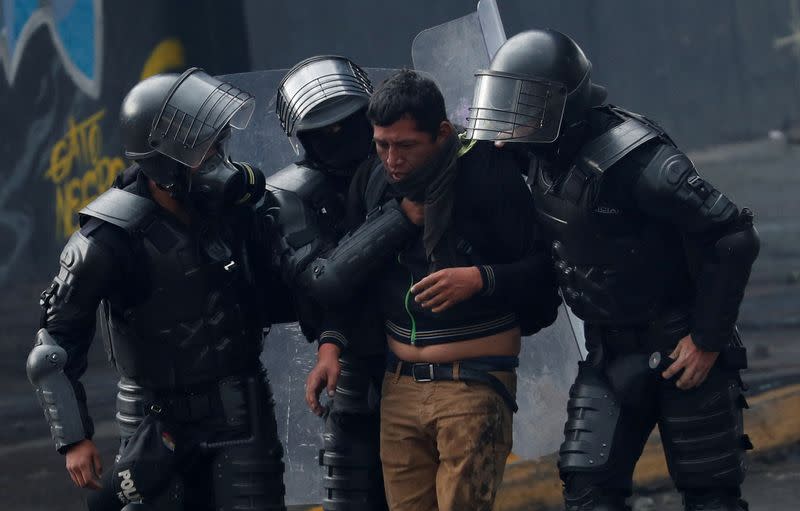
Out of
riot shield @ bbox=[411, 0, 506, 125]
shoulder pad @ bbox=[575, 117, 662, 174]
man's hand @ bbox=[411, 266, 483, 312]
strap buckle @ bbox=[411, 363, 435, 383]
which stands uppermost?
riot shield @ bbox=[411, 0, 506, 125]

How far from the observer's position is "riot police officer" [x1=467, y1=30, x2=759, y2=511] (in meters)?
4.45

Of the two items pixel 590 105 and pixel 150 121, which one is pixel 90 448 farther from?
pixel 590 105

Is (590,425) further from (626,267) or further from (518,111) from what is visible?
(518,111)

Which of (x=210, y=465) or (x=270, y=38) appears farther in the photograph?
(x=270, y=38)

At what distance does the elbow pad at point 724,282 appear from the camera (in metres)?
4.43

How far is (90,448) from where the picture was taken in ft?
14.7

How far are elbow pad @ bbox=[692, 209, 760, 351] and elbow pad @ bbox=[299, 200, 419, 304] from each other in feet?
2.75

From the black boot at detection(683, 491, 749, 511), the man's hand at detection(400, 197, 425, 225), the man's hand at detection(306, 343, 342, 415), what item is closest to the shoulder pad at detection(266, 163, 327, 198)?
the man's hand at detection(400, 197, 425, 225)

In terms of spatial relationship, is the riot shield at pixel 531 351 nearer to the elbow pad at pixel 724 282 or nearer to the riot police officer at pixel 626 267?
the riot police officer at pixel 626 267

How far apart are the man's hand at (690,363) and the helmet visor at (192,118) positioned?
145 centimetres

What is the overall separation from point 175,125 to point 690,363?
1622mm

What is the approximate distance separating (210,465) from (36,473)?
3215 mm

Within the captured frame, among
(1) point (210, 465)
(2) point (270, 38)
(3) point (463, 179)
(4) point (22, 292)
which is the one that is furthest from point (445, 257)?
(4) point (22, 292)

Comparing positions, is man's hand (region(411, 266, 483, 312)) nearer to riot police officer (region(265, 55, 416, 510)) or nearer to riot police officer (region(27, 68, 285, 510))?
riot police officer (region(265, 55, 416, 510))
